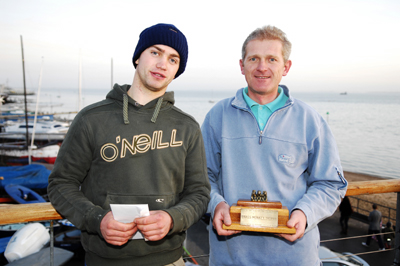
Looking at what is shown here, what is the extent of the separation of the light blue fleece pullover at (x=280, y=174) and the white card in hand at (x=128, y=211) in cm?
65

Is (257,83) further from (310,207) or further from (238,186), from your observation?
(310,207)

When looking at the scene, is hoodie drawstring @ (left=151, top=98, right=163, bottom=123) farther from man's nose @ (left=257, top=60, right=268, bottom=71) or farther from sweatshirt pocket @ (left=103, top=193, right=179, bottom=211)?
man's nose @ (left=257, top=60, right=268, bottom=71)

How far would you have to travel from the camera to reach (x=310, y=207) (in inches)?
72.6

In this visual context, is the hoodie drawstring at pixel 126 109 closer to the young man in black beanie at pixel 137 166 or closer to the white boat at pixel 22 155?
the young man in black beanie at pixel 137 166

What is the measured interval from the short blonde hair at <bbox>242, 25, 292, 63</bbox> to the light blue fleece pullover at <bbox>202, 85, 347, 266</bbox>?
1.30 ft

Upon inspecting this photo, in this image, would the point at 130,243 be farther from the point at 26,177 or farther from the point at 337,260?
the point at 26,177

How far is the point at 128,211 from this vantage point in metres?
1.39

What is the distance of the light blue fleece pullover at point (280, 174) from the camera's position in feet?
6.40

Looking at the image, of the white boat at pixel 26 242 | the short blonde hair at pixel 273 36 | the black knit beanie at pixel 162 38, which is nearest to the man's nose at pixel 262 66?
the short blonde hair at pixel 273 36

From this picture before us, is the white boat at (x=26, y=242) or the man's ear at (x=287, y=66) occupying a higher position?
the man's ear at (x=287, y=66)

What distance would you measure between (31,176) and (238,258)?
44.6ft

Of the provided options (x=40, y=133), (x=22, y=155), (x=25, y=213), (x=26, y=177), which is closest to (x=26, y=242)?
(x=25, y=213)

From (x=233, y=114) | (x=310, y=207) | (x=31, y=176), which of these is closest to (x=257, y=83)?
(x=233, y=114)

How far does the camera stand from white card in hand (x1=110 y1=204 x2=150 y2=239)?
1368 mm
